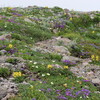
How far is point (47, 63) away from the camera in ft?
37.6

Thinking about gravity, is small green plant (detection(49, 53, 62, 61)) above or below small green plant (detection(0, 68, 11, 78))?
below

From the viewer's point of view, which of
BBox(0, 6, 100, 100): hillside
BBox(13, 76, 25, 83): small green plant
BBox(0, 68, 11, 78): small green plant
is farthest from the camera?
BBox(0, 68, 11, 78): small green plant

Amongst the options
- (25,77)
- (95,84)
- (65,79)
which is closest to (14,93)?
(25,77)

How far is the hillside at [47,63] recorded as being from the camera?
8.73 m

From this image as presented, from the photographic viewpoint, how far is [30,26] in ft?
58.4

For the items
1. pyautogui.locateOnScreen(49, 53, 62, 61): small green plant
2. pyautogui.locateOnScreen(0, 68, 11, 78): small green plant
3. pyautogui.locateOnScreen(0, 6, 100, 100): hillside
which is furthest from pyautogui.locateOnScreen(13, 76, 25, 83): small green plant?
pyautogui.locateOnScreen(49, 53, 62, 61): small green plant

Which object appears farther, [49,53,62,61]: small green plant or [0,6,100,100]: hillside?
[49,53,62,61]: small green plant

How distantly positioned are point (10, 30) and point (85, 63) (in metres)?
6.02

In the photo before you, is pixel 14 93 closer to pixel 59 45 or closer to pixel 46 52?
pixel 46 52

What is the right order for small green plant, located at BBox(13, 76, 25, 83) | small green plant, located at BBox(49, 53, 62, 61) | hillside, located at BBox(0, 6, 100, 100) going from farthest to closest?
small green plant, located at BBox(49, 53, 62, 61), small green plant, located at BBox(13, 76, 25, 83), hillside, located at BBox(0, 6, 100, 100)

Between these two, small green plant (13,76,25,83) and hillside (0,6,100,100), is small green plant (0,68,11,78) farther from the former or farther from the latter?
small green plant (13,76,25,83)

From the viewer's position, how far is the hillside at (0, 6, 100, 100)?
873 centimetres

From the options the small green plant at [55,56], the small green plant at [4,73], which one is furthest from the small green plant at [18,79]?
the small green plant at [55,56]

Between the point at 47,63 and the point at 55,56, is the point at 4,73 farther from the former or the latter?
the point at 55,56
